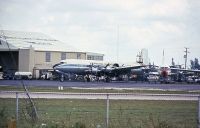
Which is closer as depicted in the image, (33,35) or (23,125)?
(23,125)

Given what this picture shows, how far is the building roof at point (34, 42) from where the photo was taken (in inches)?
4109

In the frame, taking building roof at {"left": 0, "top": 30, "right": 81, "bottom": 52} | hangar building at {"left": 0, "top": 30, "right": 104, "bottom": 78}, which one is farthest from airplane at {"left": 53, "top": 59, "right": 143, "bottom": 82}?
building roof at {"left": 0, "top": 30, "right": 81, "bottom": 52}

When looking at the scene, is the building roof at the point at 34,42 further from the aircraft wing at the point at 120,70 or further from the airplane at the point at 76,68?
the aircraft wing at the point at 120,70

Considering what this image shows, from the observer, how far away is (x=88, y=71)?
82.7m

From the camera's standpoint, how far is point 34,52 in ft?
333

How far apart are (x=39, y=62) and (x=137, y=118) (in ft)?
279

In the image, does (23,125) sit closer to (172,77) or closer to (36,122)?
(36,122)

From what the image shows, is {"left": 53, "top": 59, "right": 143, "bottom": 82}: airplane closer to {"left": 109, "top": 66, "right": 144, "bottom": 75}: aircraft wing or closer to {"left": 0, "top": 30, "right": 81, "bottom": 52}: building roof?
{"left": 109, "top": 66, "right": 144, "bottom": 75}: aircraft wing

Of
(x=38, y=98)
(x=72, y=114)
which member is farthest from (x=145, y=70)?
(x=72, y=114)

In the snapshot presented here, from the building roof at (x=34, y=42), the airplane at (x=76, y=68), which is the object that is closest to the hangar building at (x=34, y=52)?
the building roof at (x=34, y=42)

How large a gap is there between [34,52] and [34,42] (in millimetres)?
10642

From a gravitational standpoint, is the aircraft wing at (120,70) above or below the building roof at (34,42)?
below

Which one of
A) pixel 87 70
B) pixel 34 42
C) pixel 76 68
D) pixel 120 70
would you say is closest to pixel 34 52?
pixel 34 42

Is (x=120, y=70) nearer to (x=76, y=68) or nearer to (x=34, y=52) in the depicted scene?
(x=76, y=68)
